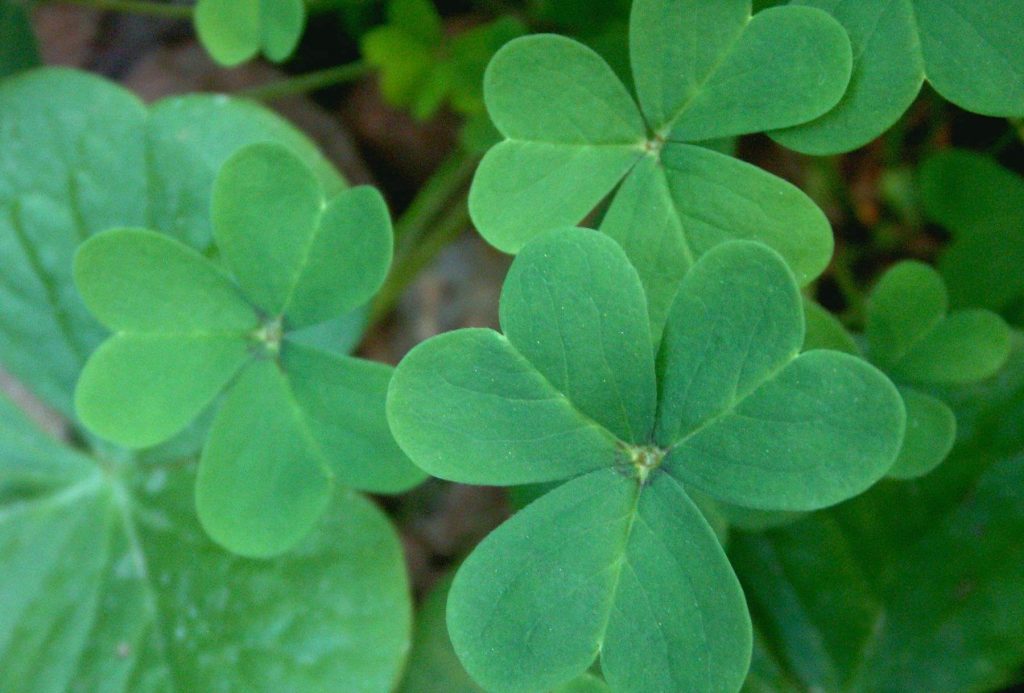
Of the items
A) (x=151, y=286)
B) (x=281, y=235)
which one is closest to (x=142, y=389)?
(x=151, y=286)

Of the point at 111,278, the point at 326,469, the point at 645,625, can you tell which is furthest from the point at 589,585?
the point at 111,278

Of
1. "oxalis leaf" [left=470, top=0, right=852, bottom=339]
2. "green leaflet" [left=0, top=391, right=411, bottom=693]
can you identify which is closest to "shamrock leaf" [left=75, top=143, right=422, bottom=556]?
"oxalis leaf" [left=470, top=0, right=852, bottom=339]

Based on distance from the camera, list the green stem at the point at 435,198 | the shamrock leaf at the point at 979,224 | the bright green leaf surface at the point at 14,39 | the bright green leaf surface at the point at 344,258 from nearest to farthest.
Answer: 1. the bright green leaf surface at the point at 344,258
2. the shamrock leaf at the point at 979,224
3. the bright green leaf surface at the point at 14,39
4. the green stem at the point at 435,198

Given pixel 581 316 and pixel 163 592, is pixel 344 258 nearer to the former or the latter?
pixel 581 316

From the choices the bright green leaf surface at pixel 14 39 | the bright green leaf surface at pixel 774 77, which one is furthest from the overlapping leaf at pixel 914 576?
the bright green leaf surface at pixel 14 39

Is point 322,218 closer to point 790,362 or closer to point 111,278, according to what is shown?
point 111,278

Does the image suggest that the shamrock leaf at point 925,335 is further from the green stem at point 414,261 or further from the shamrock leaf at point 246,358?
the green stem at point 414,261

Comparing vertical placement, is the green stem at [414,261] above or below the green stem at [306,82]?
below
